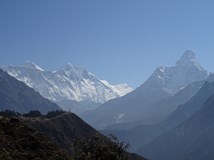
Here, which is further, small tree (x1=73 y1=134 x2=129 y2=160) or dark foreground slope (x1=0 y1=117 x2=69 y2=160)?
dark foreground slope (x1=0 y1=117 x2=69 y2=160)

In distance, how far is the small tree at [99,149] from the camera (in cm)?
8388

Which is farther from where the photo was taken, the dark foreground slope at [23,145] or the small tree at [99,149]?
the dark foreground slope at [23,145]

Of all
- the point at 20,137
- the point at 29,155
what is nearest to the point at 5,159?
the point at 29,155

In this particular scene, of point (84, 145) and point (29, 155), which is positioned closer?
point (84, 145)

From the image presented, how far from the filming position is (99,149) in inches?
3342

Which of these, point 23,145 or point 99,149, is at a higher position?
point 23,145

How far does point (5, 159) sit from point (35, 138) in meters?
67.2

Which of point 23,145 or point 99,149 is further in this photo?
point 23,145

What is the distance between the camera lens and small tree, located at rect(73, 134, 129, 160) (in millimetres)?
83875

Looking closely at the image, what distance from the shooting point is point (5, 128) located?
198625mm

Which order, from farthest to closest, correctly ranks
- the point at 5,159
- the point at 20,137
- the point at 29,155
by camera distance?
the point at 20,137
the point at 29,155
the point at 5,159

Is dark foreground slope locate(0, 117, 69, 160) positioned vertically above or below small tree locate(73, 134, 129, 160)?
above

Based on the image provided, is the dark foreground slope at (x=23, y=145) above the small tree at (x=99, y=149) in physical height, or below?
above

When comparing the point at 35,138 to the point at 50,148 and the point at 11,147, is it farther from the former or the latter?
the point at 11,147
